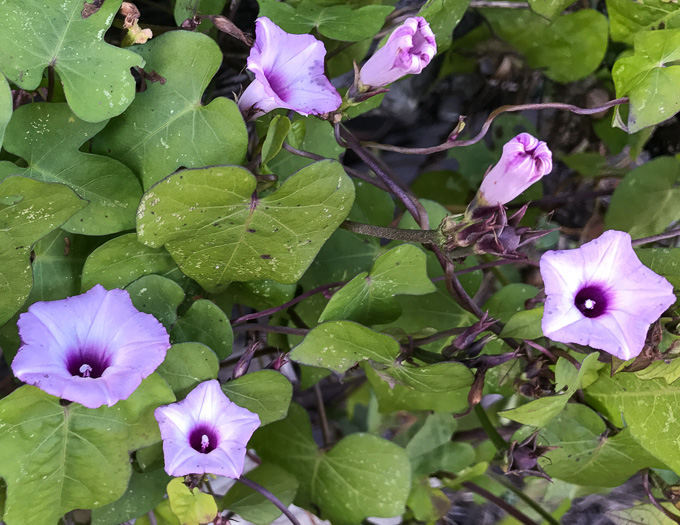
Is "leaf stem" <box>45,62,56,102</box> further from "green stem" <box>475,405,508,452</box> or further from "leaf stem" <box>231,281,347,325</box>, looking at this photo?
"green stem" <box>475,405,508,452</box>

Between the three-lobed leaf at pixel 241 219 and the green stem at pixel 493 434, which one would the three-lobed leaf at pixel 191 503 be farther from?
the green stem at pixel 493 434

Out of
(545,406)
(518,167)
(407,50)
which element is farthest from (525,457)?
(407,50)

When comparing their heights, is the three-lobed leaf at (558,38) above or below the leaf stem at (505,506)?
above

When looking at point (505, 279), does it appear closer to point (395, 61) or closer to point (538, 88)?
point (538, 88)

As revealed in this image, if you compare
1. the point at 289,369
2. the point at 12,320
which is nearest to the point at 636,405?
the point at 289,369

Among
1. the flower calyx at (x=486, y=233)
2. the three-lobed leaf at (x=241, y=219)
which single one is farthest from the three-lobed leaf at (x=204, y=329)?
the flower calyx at (x=486, y=233)
